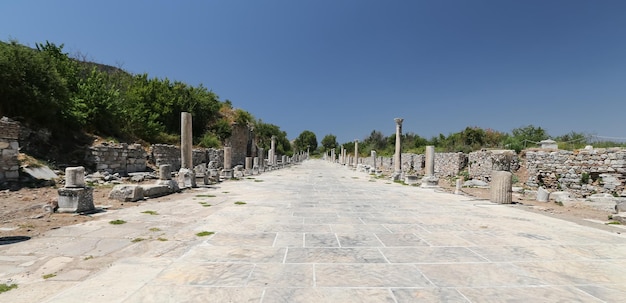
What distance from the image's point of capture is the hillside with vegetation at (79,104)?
14.9 m

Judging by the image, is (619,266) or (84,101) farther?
(84,101)

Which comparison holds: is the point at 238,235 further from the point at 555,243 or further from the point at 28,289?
the point at 555,243

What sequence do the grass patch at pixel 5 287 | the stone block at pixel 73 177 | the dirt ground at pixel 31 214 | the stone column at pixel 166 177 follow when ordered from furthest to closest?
the stone column at pixel 166 177 < the stone block at pixel 73 177 < the dirt ground at pixel 31 214 < the grass patch at pixel 5 287

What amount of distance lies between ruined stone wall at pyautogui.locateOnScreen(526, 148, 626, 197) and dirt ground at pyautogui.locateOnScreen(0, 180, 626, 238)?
4.83 m

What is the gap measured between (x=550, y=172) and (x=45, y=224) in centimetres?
2075

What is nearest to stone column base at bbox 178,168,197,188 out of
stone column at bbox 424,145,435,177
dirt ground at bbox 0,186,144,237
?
dirt ground at bbox 0,186,144,237

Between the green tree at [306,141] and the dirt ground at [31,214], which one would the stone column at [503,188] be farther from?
the green tree at [306,141]

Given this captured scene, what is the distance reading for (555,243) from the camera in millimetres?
5680

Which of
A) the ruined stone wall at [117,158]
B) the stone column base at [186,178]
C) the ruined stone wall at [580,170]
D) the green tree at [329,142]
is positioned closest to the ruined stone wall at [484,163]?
the ruined stone wall at [580,170]

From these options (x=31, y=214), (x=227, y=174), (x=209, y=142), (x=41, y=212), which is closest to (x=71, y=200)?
(x=41, y=212)

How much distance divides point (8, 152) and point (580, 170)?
77.2 ft

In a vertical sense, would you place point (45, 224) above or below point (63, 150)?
below

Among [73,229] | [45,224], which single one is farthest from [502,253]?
[45,224]

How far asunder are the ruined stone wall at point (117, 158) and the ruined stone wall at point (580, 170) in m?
22.4
